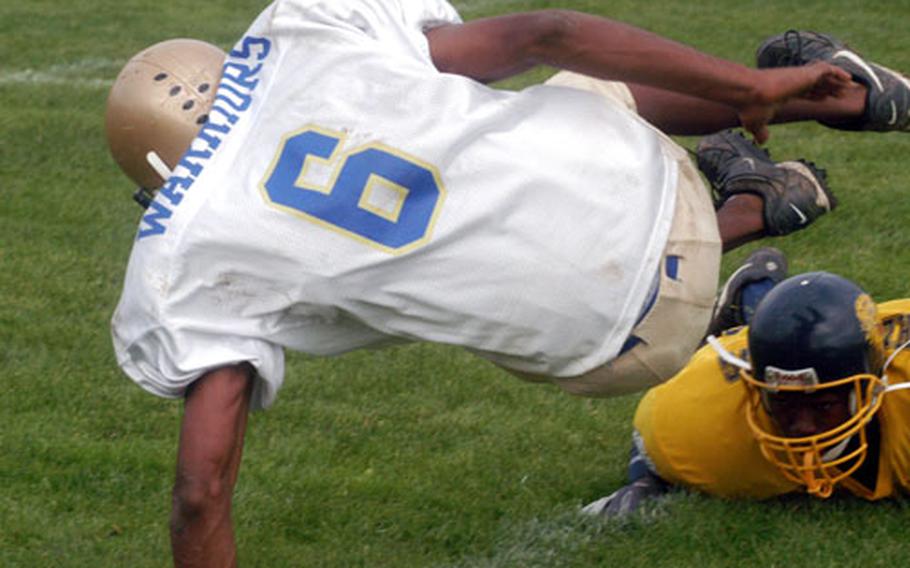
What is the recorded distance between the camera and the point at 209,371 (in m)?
3.58

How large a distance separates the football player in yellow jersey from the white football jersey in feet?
2.48

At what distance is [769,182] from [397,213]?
1.28 m

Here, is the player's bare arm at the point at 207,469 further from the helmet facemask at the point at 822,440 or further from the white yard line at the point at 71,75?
the white yard line at the point at 71,75

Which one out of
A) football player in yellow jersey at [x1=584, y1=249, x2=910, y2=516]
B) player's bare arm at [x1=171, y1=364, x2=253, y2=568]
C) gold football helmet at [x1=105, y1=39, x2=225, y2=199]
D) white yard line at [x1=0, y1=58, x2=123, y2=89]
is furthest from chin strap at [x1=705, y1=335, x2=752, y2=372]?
white yard line at [x1=0, y1=58, x2=123, y2=89]

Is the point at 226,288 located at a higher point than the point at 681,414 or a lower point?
higher

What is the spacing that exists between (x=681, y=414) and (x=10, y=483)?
1838mm

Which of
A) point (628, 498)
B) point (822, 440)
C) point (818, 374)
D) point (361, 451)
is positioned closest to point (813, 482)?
point (822, 440)

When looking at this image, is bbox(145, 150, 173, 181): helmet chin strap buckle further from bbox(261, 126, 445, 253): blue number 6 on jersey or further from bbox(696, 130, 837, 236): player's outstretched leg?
bbox(696, 130, 837, 236): player's outstretched leg

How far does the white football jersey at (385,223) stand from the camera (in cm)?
353

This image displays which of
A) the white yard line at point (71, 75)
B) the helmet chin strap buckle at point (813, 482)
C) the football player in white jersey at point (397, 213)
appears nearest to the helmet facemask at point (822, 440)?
the helmet chin strap buckle at point (813, 482)

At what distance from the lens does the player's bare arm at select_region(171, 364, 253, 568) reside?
3562mm

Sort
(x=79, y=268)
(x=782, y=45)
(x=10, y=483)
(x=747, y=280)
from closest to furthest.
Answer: (x=782, y=45) < (x=10, y=483) < (x=747, y=280) < (x=79, y=268)

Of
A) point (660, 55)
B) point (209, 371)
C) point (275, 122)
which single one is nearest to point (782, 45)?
point (660, 55)

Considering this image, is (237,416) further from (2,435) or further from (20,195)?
(20,195)
